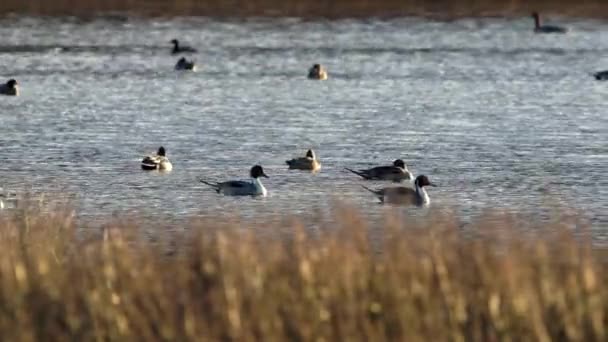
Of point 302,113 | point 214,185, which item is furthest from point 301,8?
point 214,185

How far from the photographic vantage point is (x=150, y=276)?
10.0 m

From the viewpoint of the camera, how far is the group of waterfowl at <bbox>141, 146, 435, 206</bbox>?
61.7 feet

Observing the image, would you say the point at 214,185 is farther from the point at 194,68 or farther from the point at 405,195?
the point at 194,68

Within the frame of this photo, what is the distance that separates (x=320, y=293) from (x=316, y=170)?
456 inches

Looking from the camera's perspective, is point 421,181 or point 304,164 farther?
point 304,164

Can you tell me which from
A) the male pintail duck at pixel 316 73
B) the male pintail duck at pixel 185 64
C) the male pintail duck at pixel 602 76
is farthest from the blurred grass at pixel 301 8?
the male pintail duck at pixel 602 76

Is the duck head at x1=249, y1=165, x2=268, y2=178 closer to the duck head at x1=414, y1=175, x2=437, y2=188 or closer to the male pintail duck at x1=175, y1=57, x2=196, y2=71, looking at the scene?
the duck head at x1=414, y1=175, x2=437, y2=188

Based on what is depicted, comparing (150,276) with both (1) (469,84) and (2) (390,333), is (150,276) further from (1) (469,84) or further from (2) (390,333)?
(1) (469,84)

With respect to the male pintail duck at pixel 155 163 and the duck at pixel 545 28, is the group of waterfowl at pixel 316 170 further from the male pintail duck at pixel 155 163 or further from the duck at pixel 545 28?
the duck at pixel 545 28

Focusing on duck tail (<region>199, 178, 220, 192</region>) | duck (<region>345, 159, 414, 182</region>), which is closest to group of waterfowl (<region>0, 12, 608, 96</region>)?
duck (<region>345, 159, 414, 182</region>)

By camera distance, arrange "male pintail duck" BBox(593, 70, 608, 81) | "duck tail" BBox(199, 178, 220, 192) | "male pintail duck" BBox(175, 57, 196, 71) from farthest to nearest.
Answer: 1. "male pintail duck" BBox(175, 57, 196, 71)
2. "male pintail duck" BBox(593, 70, 608, 81)
3. "duck tail" BBox(199, 178, 220, 192)

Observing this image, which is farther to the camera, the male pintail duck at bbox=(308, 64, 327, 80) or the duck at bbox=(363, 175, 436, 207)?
the male pintail duck at bbox=(308, 64, 327, 80)

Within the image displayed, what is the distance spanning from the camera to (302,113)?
98.6 feet

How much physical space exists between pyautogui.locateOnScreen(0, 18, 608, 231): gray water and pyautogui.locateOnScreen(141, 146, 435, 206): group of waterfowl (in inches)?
5.7
